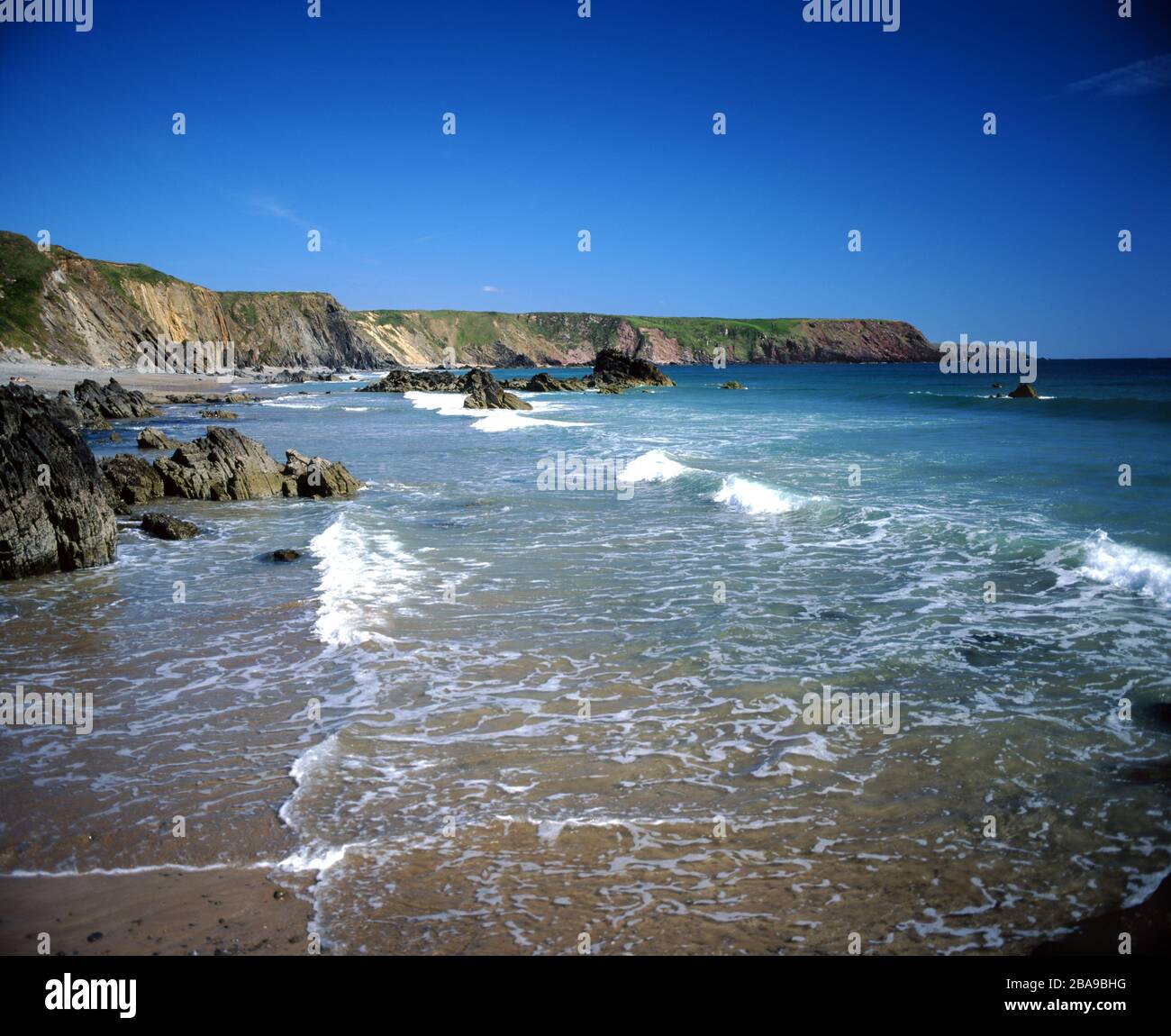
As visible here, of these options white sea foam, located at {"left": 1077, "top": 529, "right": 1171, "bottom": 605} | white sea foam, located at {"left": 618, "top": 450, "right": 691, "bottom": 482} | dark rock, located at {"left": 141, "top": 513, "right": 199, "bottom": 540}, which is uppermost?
white sea foam, located at {"left": 618, "top": 450, "right": 691, "bottom": 482}

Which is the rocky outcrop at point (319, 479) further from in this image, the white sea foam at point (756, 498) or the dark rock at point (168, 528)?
the white sea foam at point (756, 498)

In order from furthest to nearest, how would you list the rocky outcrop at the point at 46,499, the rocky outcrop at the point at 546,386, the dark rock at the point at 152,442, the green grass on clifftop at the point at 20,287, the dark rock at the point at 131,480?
1. the rocky outcrop at the point at 546,386
2. the green grass on clifftop at the point at 20,287
3. the dark rock at the point at 152,442
4. the dark rock at the point at 131,480
5. the rocky outcrop at the point at 46,499

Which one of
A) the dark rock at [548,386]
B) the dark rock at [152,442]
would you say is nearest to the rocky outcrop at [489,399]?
the dark rock at [548,386]

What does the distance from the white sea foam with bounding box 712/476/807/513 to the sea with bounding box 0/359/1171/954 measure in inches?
68.8

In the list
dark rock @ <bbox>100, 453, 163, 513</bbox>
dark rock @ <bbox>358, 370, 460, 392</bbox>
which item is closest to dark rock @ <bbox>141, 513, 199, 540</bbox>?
dark rock @ <bbox>100, 453, 163, 513</bbox>

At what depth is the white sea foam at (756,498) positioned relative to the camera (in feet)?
55.4

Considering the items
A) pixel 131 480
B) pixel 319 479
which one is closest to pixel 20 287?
pixel 131 480

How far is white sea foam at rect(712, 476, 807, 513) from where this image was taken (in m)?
16.9

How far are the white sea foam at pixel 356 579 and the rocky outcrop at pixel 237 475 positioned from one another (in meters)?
3.87

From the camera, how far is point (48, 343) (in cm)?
6856

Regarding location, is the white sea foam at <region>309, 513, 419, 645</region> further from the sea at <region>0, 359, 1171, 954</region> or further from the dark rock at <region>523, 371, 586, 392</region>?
the dark rock at <region>523, 371, 586, 392</region>

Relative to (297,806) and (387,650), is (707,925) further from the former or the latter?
(387,650)

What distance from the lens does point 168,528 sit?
14234mm

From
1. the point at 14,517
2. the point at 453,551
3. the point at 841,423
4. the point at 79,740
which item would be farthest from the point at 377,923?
the point at 841,423
